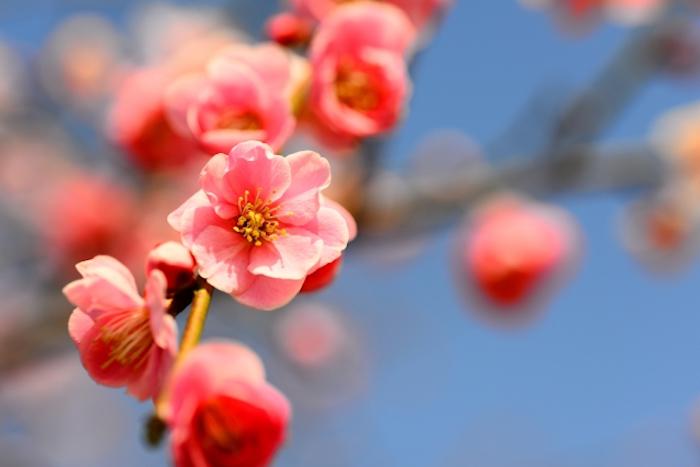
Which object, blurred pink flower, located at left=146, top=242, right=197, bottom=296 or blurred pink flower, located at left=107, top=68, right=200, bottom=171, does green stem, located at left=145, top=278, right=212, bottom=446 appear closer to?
blurred pink flower, located at left=146, top=242, right=197, bottom=296

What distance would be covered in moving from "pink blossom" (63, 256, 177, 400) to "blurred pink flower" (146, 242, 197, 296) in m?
0.02

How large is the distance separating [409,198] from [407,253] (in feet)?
8.48

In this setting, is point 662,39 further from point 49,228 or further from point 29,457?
point 29,457

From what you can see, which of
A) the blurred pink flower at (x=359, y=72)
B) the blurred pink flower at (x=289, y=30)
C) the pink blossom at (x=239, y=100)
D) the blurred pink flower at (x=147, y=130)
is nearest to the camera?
the pink blossom at (x=239, y=100)

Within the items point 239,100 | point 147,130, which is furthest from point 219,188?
point 147,130

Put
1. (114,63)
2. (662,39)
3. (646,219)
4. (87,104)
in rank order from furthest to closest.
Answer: (114,63), (87,104), (646,219), (662,39)

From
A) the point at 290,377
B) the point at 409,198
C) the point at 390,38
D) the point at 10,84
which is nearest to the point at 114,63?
the point at 10,84

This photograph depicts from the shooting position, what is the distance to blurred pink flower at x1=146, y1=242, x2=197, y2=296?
2.65 feet

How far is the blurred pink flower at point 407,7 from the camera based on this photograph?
1379mm

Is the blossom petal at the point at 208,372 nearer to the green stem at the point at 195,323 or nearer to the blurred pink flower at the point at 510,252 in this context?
the green stem at the point at 195,323

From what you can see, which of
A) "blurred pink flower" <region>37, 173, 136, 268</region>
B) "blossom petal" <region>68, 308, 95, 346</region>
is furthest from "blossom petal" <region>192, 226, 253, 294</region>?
"blurred pink flower" <region>37, 173, 136, 268</region>

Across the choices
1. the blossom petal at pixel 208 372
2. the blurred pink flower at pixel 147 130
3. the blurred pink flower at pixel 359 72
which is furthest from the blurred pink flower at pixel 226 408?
the blurred pink flower at pixel 147 130

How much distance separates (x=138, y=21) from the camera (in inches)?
179

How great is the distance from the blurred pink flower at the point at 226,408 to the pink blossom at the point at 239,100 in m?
0.26
